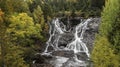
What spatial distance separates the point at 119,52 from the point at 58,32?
95.4ft

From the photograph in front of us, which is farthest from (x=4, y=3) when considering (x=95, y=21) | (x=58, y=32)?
(x=95, y=21)

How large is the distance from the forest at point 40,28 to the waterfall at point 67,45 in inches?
61.3

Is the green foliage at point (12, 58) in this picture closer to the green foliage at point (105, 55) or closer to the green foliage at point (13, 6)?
the green foliage at point (105, 55)

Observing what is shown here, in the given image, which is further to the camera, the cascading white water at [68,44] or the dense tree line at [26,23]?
the cascading white water at [68,44]

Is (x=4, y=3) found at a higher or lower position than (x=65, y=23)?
higher

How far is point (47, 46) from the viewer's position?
49625mm

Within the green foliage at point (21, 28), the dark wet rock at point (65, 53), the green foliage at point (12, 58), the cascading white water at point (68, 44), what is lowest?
the dark wet rock at point (65, 53)

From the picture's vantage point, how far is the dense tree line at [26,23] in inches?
1168

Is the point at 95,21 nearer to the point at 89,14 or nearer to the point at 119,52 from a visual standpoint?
the point at 89,14

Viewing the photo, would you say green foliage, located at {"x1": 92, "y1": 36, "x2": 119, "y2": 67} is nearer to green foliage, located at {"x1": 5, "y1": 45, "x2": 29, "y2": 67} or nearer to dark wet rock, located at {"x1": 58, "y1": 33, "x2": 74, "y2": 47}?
green foliage, located at {"x1": 5, "y1": 45, "x2": 29, "y2": 67}

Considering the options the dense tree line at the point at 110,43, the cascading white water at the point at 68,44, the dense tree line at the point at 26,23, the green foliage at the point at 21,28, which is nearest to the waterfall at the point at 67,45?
the cascading white water at the point at 68,44

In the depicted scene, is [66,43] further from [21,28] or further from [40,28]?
[21,28]

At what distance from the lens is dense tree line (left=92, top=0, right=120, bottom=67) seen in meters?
25.8

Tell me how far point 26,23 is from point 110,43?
16.9 meters
